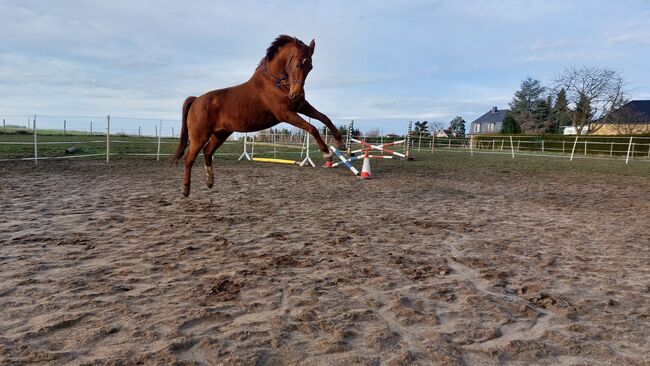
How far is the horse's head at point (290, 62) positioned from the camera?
15.6 ft

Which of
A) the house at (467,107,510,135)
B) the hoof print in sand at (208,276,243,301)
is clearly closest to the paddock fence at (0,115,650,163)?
the hoof print in sand at (208,276,243,301)

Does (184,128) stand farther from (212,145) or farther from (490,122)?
(490,122)

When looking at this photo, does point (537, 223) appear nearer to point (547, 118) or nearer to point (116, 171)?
point (116, 171)

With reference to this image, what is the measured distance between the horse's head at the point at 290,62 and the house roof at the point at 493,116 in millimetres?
79543

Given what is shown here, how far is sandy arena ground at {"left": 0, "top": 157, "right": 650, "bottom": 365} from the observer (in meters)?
2.16

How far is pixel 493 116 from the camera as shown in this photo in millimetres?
79938

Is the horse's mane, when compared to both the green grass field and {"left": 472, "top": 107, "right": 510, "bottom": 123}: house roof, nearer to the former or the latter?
the green grass field

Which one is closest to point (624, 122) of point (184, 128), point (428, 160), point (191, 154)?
point (428, 160)

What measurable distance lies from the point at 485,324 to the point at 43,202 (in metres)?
6.42

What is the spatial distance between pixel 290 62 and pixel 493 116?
272 ft

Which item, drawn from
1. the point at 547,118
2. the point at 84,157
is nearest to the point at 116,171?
the point at 84,157

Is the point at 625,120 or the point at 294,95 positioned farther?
the point at 625,120

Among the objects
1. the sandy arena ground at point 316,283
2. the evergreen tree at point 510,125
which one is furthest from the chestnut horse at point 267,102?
the evergreen tree at point 510,125

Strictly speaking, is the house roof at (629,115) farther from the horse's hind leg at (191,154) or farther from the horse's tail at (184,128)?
the horse's hind leg at (191,154)
